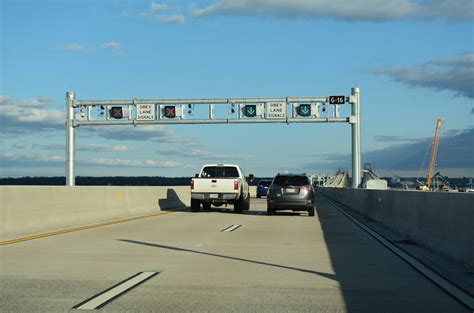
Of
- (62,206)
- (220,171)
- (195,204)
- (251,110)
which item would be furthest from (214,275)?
(251,110)

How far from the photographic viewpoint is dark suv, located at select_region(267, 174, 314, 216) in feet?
85.0

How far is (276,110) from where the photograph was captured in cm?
4431

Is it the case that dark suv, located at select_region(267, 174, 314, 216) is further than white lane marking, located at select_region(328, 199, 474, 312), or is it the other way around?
dark suv, located at select_region(267, 174, 314, 216)

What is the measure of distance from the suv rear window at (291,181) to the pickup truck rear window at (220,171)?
9.83 feet

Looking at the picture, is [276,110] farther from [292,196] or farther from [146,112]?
[292,196]

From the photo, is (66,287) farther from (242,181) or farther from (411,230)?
(242,181)

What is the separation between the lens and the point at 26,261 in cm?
1126

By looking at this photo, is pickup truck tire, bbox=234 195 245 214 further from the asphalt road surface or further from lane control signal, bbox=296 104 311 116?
lane control signal, bbox=296 104 311 116

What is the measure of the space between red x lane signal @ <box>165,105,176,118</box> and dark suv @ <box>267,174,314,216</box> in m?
19.2

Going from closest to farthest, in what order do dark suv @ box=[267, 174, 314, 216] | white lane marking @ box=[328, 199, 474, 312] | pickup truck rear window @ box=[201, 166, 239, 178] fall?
white lane marking @ box=[328, 199, 474, 312], dark suv @ box=[267, 174, 314, 216], pickup truck rear window @ box=[201, 166, 239, 178]

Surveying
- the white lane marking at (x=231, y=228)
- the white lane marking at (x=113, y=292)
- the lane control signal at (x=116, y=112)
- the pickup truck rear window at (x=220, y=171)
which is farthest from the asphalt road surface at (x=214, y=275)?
the lane control signal at (x=116, y=112)

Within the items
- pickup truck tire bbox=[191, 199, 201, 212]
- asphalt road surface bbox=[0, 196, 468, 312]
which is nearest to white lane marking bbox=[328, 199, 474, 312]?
asphalt road surface bbox=[0, 196, 468, 312]

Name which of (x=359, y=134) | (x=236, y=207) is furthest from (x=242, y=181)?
(x=359, y=134)

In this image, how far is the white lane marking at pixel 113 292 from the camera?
24.8 ft
